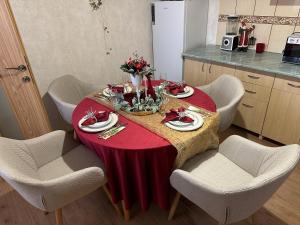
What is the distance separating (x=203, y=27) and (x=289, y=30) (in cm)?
107

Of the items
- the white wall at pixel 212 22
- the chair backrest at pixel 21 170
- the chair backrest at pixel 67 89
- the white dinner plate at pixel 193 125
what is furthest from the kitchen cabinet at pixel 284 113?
the chair backrest at pixel 21 170

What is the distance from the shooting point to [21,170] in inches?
48.8

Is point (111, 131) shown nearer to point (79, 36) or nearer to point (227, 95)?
point (227, 95)

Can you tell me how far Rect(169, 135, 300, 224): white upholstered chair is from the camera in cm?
95

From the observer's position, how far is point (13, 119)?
215cm

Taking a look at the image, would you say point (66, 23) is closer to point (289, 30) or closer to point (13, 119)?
point (13, 119)

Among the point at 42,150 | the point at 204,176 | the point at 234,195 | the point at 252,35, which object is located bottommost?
the point at 204,176

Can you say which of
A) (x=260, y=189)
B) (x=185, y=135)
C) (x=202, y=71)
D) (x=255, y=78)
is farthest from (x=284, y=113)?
(x=260, y=189)

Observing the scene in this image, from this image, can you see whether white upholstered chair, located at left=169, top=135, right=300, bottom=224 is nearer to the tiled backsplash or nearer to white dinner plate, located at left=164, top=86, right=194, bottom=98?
white dinner plate, located at left=164, top=86, right=194, bottom=98

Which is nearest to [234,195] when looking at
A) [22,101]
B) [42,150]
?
[42,150]

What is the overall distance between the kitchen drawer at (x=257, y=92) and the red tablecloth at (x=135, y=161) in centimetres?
144

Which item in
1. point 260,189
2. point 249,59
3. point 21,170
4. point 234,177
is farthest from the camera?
point 249,59

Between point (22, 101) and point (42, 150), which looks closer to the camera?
point (42, 150)

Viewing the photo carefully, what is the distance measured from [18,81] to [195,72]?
2.04 m
